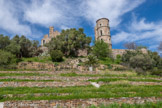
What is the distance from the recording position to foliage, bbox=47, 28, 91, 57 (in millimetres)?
29019

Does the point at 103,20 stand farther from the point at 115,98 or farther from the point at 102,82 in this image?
the point at 115,98

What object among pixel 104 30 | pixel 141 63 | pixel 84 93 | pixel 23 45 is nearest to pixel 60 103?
pixel 84 93

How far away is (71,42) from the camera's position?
28.9m

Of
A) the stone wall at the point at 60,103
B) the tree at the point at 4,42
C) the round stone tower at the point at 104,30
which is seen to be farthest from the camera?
the round stone tower at the point at 104,30

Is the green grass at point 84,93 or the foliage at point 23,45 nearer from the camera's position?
the green grass at point 84,93

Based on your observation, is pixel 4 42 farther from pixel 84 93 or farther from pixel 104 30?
pixel 104 30

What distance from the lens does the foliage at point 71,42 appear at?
29.0m

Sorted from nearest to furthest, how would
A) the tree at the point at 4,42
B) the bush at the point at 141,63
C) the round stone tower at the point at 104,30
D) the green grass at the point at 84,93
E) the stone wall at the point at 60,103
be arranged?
1. the stone wall at the point at 60,103
2. the green grass at the point at 84,93
3. the tree at the point at 4,42
4. the bush at the point at 141,63
5. the round stone tower at the point at 104,30

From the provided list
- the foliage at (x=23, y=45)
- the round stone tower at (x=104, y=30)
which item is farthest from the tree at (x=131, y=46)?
the foliage at (x=23, y=45)

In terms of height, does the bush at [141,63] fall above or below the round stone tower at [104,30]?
below

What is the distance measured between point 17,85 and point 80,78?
6.34 m

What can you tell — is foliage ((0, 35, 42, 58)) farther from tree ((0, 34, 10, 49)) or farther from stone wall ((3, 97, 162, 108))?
stone wall ((3, 97, 162, 108))

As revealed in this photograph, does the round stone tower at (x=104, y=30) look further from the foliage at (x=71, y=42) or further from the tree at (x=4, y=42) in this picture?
the tree at (x=4, y=42)

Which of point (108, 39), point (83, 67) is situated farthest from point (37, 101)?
point (108, 39)
